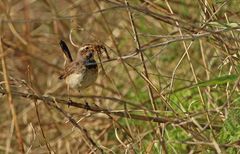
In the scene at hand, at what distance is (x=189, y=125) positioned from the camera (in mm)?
2666

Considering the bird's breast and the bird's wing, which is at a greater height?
the bird's wing

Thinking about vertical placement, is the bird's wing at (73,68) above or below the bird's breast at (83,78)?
above

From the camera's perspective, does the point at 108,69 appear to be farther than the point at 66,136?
Yes

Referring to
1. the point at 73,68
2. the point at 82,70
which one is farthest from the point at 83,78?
the point at 73,68

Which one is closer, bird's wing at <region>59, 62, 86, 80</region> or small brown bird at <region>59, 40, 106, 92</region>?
small brown bird at <region>59, 40, 106, 92</region>

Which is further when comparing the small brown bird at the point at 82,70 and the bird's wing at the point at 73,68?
the bird's wing at the point at 73,68

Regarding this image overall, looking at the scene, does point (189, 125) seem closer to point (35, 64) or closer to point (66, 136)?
point (66, 136)

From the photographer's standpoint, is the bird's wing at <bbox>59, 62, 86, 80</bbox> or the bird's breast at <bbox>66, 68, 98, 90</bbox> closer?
the bird's breast at <bbox>66, 68, 98, 90</bbox>

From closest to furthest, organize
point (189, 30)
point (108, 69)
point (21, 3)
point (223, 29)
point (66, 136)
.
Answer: point (223, 29)
point (189, 30)
point (66, 136)
point (108, 69)
point (21, 3)

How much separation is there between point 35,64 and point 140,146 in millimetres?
3072

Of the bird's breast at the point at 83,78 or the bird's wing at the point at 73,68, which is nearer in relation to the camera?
the bird's breast at the point at 83,78

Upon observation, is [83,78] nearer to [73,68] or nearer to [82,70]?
[82,70]

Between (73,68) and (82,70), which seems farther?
(73,68)

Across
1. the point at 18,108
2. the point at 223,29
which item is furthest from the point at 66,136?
the point at 223,29
